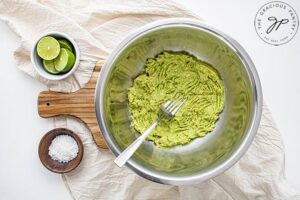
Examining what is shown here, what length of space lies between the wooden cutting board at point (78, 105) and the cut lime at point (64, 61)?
3.0 inches

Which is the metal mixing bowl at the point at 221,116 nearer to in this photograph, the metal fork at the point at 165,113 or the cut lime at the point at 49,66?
the metal fork at the point at 165,113

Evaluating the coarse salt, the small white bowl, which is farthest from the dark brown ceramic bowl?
the small white bowl

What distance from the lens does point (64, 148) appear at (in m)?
1.49

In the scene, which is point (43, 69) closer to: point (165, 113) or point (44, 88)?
point (44, 88)

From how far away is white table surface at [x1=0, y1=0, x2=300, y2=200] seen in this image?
1531 millimetres

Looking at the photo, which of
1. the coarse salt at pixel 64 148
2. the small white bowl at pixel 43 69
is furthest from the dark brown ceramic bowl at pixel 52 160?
the small white bowl at pixel 43 69

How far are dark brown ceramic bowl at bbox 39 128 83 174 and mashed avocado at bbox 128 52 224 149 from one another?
0.62 ft

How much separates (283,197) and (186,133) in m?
0.35

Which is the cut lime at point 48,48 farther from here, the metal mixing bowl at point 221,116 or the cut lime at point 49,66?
the metal mixing bowl at point 221,116

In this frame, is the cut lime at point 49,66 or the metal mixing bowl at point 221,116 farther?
the cut lime at point 49,66

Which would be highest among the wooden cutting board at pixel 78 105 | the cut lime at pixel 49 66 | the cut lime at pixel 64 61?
the cut lime at pixel 64 61

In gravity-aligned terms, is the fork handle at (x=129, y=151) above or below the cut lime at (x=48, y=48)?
below

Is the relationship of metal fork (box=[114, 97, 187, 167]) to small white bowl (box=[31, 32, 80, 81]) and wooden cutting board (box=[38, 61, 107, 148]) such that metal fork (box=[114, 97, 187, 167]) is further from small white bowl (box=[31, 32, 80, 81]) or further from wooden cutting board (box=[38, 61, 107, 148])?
small white bowl (box=[31, 32, 80, 81])

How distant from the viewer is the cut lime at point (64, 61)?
4.79 feet
